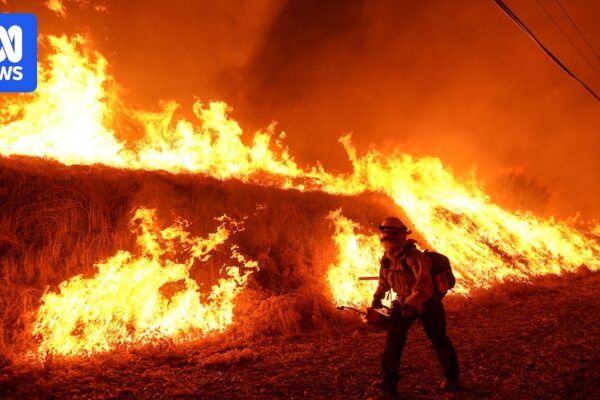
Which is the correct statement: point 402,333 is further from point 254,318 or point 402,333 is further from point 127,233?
point 127,233

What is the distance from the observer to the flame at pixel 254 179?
9586 millimetres

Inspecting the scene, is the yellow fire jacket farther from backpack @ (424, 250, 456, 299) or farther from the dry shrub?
the dry shrub

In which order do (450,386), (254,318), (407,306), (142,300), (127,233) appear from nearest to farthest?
(407,306)
(450,386)
(142,300)
(254,318)
(127,233)

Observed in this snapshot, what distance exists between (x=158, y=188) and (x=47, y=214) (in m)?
2.56

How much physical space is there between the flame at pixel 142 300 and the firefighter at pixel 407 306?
159 inches

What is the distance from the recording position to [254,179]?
13.0 metres

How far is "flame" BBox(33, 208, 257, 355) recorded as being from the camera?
618 centimetres

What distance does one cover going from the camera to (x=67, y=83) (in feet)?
38.2

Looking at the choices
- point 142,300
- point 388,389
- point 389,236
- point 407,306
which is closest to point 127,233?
point 142,300

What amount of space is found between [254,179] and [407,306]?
9556 mm

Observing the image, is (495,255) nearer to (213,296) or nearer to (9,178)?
(213,296)

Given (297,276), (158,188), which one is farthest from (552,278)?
(158,188)

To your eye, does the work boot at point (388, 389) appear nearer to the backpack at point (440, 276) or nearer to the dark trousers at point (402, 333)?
the dark trousers at point (402, 333)

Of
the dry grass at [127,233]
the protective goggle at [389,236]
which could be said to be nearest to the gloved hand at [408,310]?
the protective goggle at [389,236]
